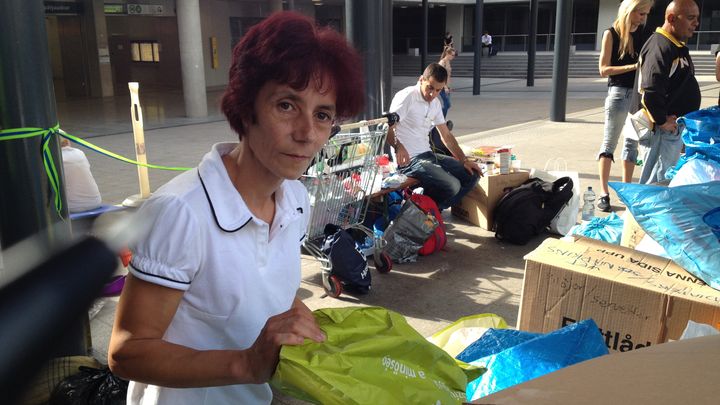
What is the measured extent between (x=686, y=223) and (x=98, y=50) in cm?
2536

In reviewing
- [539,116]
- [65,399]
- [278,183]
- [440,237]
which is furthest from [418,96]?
[539,116]

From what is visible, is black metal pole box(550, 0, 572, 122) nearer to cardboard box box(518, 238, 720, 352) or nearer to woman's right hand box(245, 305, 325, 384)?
cardboard box box(518, 238, 720, 352)

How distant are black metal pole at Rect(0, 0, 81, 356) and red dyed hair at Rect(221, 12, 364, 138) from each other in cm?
180

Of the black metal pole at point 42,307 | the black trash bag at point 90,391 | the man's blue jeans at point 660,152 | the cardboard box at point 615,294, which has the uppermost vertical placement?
the black metal pole at point 42,307

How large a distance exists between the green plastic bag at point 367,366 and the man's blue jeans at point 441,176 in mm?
4485

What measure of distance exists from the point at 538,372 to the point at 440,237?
12.0ft

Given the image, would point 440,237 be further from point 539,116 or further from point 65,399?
point 539,116

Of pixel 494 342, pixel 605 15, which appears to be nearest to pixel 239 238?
pixel 494 342

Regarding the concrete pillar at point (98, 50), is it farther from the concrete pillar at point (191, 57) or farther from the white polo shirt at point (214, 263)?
the white polo shirt at point (214, 263)

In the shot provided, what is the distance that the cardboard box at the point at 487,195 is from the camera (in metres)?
6.35

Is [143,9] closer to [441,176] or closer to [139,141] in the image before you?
[139,141]

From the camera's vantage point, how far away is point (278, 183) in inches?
68.7

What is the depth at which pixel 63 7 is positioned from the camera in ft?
77.0

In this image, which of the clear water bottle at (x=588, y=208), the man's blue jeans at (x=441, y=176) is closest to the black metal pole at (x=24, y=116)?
the man's blue jeans at (x=441, y=176)
